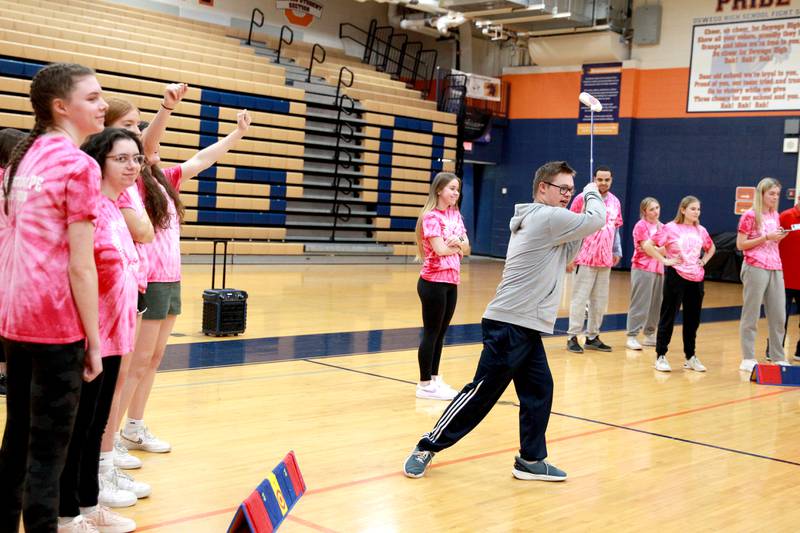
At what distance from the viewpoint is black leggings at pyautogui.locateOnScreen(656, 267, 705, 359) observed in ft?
23.4

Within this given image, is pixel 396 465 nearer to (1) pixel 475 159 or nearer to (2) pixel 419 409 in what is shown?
(2) pixel 419 409

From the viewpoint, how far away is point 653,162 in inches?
730

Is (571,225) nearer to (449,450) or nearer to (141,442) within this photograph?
(449,450)

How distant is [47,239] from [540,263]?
86.5 inches

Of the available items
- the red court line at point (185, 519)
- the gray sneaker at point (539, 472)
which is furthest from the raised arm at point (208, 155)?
the gray sneaker at point (539, 472)

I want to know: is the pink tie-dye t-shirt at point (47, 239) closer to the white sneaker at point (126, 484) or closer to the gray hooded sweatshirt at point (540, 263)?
the white sneaker at point (126, 484)

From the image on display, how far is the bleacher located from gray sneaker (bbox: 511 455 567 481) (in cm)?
1079

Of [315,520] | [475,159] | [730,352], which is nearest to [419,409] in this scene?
[315,520]

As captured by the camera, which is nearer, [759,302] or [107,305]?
[107,305]

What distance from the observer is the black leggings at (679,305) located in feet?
23.4

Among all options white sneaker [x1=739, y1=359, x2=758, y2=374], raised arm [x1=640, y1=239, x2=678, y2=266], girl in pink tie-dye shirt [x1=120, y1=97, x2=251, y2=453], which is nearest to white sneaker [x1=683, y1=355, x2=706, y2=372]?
white sneaker [x1=739, y1=359, x2=758, y2=374]

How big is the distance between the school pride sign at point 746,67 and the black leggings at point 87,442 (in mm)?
15939

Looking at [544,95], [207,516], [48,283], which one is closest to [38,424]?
[48,283]

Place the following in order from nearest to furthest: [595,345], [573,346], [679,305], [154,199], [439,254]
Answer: [154,199]
[439,254]
[679,305]
[573,346]
[595,345]
